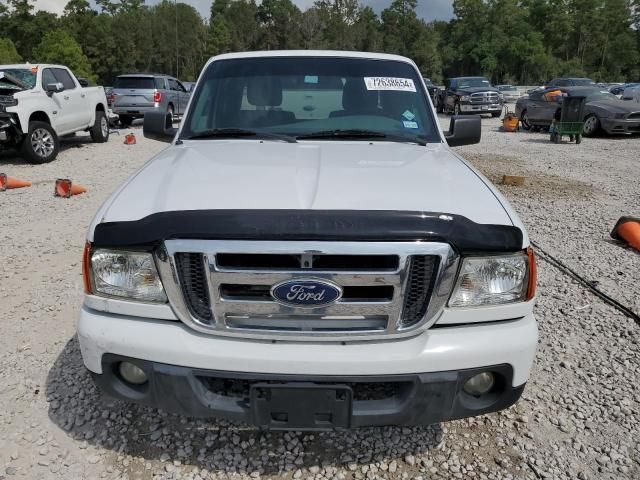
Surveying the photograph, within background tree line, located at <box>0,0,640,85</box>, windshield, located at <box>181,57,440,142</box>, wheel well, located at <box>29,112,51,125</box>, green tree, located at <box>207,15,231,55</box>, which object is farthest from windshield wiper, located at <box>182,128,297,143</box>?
green tree, located at <box>207,15,231,55</box>

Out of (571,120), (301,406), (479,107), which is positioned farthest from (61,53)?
(301,406)

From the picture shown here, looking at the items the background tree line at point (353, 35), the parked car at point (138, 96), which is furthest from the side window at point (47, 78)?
the background tree line at point (353, 35)

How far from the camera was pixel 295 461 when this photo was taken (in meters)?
2.39

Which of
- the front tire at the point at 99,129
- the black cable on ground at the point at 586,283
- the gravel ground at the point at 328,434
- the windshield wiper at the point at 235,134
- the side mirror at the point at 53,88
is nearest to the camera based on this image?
the gravel ground at the point at 328,434

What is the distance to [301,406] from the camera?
1929 mm

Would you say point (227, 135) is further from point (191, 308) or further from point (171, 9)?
point (171, 9)

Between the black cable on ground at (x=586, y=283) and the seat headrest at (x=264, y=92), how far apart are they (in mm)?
3048

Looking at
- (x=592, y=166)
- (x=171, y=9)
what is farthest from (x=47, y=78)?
(x=171, y=9)

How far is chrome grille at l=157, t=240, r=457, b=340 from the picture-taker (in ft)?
6.09

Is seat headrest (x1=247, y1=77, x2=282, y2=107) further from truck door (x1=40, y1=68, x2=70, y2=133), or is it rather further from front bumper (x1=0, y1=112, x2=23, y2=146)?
truck door (x1=40, y1=68, x2=70, y2=133)

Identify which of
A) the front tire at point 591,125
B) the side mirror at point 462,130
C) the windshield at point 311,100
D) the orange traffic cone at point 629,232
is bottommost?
the orange traffic cone at point 629,232

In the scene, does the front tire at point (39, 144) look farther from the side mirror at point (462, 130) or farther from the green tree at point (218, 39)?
the green tree at point (218, 39)

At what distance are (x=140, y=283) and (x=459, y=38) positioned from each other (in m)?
106

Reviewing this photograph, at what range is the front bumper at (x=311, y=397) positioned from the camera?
6.28 feet
